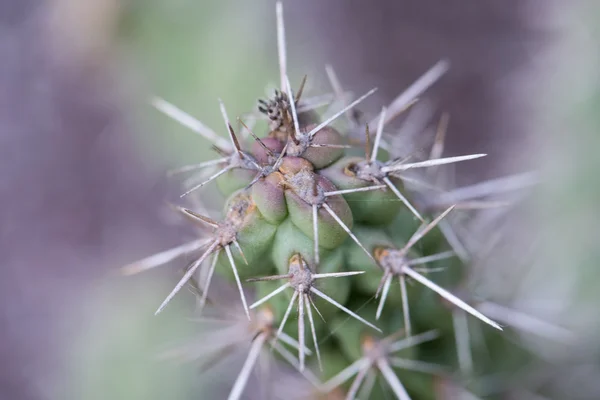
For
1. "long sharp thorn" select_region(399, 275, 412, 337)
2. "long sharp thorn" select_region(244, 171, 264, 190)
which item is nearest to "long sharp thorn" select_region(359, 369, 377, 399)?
"long sharp thorn" select_region(399, 275, 412, 337)

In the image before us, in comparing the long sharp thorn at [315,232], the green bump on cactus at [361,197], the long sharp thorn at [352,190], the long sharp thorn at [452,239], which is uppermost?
the long sharp thorn at [452,239]

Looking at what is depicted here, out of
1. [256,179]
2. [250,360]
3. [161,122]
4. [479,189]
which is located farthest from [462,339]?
[161,122]

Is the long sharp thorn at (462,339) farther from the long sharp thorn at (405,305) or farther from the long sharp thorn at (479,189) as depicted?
the long sharp thorn at (479,189)

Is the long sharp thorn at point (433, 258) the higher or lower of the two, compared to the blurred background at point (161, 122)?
lower

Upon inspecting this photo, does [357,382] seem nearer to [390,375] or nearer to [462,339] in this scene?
[390,375]

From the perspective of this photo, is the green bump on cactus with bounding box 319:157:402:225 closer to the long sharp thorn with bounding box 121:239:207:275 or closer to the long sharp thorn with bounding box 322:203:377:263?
the long sharp thorn with bounding box 322:203:377:263

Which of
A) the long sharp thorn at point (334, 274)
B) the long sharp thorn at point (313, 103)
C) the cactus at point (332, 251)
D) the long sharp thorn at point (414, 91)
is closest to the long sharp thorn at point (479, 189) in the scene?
the cactus at point (332, 251)

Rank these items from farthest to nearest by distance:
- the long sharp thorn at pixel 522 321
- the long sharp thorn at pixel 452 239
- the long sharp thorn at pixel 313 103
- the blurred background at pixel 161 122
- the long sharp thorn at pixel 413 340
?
the blurred background at pixel 161 122 → the long sharp thorn at pixel 522 321 → the long sharp thorn at pixel 452 239 → the long sharp thorn at pixel 413 340 → the long sharp thorn at pixel 313 103
